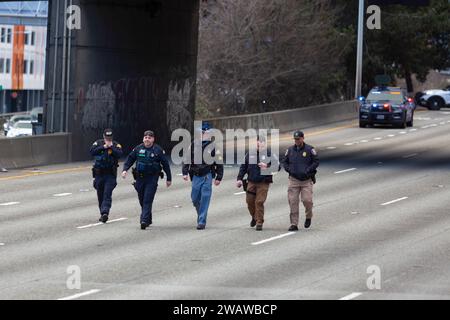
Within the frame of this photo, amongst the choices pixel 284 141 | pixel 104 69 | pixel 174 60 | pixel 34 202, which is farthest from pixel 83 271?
pixel 284 141

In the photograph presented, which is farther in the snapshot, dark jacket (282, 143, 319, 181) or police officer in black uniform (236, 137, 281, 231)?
dark jacket (282, 143, 319, 181)

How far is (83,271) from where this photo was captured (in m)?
15.7

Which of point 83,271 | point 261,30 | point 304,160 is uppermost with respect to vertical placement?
point 261,30

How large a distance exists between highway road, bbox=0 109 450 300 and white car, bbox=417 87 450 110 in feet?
119

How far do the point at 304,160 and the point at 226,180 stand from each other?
9790 mm

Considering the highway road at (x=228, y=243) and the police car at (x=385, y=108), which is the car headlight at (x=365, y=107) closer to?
the police car at (x=385, y=108)

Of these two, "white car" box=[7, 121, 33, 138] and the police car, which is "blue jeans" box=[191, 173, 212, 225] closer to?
the police car

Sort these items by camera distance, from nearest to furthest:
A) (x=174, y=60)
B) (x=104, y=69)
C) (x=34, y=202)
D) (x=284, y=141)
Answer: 1. (x=34, y=202)
2. (x=104, y=69)
3. (x=174, y=60)
4. (x=284, y=141)

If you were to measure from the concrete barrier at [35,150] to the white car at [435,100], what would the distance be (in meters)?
36.6

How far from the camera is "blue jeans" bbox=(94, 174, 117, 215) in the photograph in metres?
20.7

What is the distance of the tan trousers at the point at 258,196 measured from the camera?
20.1 m

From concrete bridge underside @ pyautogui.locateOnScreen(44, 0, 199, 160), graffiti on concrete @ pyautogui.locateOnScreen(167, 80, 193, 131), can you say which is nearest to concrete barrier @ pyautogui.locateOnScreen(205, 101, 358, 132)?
graffiti on concrete @ pyautogui.locateOnScreen(167, 80, 193, 131)

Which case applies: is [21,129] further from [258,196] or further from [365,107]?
[258,196]

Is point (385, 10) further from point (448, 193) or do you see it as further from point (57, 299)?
point (57, 299)
